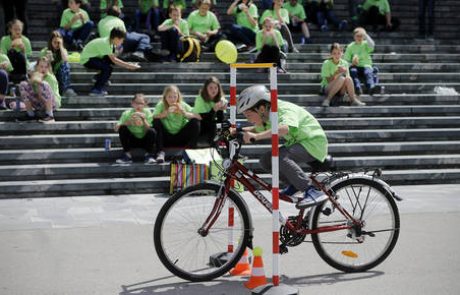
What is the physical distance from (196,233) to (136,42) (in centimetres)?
818

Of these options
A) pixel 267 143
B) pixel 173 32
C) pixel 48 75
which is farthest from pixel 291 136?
pixel 173 32

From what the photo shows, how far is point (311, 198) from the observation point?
6855mm

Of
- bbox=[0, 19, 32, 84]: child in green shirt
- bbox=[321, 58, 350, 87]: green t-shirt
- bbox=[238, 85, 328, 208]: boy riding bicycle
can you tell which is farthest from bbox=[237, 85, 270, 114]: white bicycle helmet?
bbox=[0, 19, 32, 84]: child in green shirt

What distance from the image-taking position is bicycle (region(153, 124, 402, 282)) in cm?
674

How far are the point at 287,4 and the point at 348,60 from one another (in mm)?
3183

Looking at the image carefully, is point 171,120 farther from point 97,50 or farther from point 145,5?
point 145,5

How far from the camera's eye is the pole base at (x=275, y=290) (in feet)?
20.1

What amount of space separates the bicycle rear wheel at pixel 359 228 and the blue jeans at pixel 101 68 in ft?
22.5

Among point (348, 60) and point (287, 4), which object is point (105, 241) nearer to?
point (348, 60)

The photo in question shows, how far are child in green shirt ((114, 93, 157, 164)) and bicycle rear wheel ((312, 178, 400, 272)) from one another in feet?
15.5

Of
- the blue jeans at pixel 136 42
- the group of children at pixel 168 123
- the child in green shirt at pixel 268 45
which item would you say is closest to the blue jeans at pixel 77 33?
the blue jeans at pixel 136 42

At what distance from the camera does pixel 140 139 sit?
11.5 meters

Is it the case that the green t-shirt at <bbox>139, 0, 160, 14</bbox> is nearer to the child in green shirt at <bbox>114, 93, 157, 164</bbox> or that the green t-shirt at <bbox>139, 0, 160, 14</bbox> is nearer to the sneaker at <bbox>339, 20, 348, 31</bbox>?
the sneaker at <bbox>339, 20, 348, 31</bbox>

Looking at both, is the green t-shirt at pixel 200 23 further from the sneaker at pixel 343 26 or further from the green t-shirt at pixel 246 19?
the sneaker at pixel 343 26
